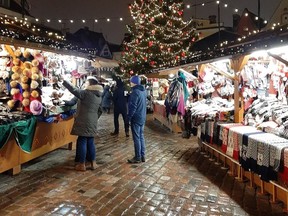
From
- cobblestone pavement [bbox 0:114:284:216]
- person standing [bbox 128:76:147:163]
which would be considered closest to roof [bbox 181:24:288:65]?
person standing [bbox 128:76:147:163]

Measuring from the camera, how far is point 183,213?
15.9ft

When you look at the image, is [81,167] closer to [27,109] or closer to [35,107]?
[35,107]

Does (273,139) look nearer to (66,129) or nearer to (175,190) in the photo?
(175,190)

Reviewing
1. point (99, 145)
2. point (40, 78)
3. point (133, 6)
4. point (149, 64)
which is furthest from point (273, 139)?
point (133, 6)

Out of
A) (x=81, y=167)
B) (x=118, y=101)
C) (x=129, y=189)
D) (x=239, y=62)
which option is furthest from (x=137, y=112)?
(x=118, y=101)

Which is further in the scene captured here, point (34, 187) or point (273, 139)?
point (34, 187)

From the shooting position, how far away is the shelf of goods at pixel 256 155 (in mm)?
4883

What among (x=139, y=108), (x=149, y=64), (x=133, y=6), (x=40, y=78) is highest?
(x=133, y=6)

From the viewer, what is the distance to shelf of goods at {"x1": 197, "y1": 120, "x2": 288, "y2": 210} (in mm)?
4883

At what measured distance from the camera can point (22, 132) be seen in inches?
259

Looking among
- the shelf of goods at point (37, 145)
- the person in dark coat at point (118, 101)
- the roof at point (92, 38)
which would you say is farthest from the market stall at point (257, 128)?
the roof at point (92, 38)

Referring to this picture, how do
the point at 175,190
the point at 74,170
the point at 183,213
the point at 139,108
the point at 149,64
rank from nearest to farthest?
the point at 183,213
the point at 175,190
the point at 74,170
the point at 139,108
the point at 149,64

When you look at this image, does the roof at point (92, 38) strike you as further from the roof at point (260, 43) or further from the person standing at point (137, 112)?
the roof at point (260, 43)

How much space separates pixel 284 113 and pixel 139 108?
10.8 feet
